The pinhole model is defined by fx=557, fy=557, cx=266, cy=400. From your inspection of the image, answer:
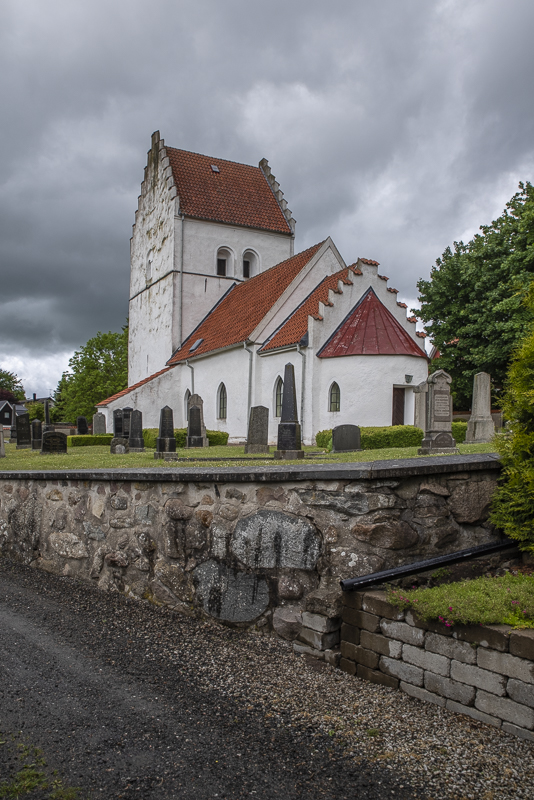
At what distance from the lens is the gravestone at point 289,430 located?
35.6 ft

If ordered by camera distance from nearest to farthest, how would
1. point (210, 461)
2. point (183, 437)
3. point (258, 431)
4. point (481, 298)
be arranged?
point (210, 461) < point (258, 431) < point (183, 437) < point (481, 298)

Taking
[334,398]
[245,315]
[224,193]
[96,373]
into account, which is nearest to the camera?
[334,398]

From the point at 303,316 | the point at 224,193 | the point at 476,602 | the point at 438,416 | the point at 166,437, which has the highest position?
the point at 224,193

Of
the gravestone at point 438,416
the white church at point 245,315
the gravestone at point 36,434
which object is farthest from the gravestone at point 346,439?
the gravestone at point 36,434

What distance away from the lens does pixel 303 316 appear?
20.2m

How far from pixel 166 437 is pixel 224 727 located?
1063 cm

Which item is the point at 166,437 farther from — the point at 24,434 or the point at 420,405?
the point at 420,405

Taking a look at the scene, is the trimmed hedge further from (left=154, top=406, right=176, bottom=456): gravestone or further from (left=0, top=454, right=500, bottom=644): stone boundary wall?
(left=0, top=454, right=500, bottom=644): stone boundary wall

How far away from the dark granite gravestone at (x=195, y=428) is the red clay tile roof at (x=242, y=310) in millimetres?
5564

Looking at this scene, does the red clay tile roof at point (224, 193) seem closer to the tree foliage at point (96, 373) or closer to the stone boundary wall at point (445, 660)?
the tree foliage at point (96, 373)

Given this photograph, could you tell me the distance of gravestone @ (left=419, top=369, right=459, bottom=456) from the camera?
12154 millimetres

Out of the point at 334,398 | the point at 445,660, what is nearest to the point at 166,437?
the point at 334,398

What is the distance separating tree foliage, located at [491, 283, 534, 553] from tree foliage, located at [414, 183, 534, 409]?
65.7 feet

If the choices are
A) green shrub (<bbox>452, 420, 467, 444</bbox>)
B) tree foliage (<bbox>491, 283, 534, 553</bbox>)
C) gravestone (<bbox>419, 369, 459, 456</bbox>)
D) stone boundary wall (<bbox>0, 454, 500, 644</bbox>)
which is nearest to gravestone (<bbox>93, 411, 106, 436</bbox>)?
green shrub (<bbox>452, 420, 467, 444</bbox>)
